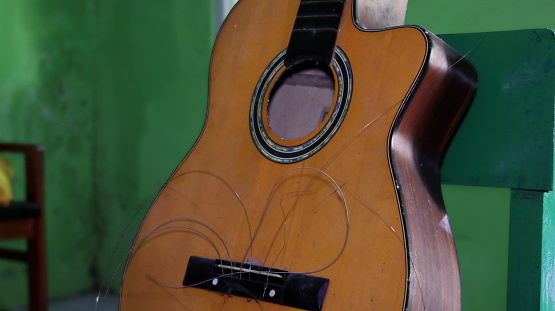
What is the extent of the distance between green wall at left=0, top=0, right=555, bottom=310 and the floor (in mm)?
A: 38

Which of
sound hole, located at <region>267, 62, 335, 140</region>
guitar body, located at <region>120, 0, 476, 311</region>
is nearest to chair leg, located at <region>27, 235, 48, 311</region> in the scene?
guitar body, located at <region>120, 0, 476, 311</region>

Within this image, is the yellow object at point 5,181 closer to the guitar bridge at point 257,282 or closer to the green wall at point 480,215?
the guitar bridge at point 257,282

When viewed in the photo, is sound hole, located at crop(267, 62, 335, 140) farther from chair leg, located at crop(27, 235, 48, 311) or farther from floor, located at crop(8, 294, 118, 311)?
floor, located at crop(8, 294, 118, 311)

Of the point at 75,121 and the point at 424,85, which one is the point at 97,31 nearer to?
the point at 75,121

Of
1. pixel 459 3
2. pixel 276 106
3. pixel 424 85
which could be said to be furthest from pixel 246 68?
pixel 459 3

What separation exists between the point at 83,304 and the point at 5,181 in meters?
0.78

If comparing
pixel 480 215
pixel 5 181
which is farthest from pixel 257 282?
pixel 5 181

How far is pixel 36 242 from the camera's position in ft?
5.11

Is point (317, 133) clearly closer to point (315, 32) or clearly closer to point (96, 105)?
point (315, 32)

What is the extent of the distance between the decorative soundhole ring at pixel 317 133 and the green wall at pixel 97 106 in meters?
0.97

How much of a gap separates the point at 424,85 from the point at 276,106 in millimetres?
378

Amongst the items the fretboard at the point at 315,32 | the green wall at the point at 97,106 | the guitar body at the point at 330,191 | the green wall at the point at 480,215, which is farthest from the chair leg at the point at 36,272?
the green wall at the point at 480,215

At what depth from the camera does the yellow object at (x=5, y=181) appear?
4.97ft

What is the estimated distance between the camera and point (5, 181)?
1.65 m
